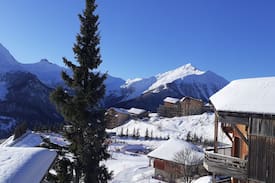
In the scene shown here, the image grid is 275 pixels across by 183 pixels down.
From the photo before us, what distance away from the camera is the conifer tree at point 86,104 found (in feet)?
56.7

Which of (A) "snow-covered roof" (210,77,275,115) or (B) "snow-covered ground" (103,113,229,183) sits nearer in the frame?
(A) "snow-covered roof" (210,77,275,115)

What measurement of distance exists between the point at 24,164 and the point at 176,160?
34.0 meters

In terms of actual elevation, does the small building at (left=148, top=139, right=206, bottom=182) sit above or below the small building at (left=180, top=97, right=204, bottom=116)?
below

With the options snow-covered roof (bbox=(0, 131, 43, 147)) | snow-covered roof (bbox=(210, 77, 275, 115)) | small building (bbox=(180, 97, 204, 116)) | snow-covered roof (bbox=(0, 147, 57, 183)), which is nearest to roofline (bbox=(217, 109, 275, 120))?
snow-covered roof (bbox=(210, 77, 275, 115))

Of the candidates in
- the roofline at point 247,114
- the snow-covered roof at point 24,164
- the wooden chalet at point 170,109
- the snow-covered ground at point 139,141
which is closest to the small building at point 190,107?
the wooden chalet at point 170,109

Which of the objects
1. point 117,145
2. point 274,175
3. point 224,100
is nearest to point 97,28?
point 224,100

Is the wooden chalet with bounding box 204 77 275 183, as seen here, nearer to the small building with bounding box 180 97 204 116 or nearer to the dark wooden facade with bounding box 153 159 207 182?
the dark wooden facade with bounding box 153 159 207 182

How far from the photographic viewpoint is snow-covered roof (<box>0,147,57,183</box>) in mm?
10664

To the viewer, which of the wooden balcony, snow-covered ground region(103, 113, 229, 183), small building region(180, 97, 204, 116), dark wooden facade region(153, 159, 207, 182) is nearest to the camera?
the wooden balcony

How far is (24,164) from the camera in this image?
11430mm

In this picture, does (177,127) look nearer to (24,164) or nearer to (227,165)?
(227,165)

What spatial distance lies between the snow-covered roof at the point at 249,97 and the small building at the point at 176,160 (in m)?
19.7

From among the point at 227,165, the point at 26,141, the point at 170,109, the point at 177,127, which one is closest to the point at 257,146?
the point at 227,165

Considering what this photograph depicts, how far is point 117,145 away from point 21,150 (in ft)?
201
